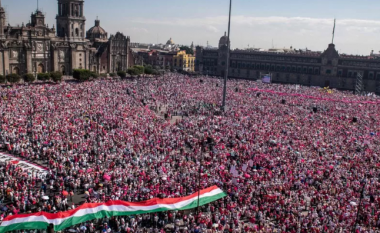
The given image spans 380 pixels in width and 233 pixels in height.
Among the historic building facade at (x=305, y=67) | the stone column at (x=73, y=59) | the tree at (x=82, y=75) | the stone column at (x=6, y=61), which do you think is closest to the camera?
the stone column at (x=6, y=61)

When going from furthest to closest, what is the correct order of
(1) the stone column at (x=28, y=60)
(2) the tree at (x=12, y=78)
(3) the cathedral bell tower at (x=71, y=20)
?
(3) the cathedral bell tower at (x=71, y=20)
(1) the stone column at (x=28, y=60)
(2) the tree at (x=12, y=78)

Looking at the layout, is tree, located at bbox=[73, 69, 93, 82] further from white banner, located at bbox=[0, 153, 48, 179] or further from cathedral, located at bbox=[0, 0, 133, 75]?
white banner, located at bbox=[0, 153, 48, 179]

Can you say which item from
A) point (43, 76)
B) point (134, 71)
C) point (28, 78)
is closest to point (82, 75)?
point (43, 76)

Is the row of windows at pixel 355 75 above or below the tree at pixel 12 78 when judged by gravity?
above

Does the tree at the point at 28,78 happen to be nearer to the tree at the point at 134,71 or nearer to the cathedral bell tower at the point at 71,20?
the cathedral bell tower at the point at 71,20

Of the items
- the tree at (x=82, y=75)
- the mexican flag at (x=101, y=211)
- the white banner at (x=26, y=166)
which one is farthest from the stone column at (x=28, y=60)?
the mexican flag at (x=101, y=211)

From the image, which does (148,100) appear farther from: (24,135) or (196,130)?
(24,135)

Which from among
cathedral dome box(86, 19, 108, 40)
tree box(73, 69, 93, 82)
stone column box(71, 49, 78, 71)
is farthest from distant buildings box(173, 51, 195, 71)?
tree box(73, 69, 93, 82)
